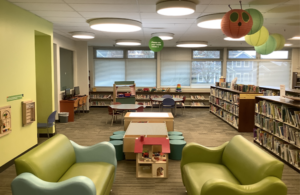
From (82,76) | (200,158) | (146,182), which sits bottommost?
(146,182)

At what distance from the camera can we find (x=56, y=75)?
30.9 ft

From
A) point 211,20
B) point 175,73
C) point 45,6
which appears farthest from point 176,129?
point 175,73

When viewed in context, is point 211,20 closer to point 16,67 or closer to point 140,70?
point 16,67

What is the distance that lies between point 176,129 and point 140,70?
6.33m

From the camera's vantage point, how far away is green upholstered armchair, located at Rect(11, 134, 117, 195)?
270 centimetres

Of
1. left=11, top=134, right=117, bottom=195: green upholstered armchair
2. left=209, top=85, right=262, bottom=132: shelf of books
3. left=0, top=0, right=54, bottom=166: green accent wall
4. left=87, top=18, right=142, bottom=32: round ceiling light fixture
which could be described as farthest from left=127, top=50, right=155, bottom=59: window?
left=11, top=134, right=117, bottom=195: green upholstered armchair

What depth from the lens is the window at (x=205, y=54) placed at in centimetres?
1416

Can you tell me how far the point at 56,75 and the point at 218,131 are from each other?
6.02 metres

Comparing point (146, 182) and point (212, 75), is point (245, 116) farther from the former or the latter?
point (212, 75)

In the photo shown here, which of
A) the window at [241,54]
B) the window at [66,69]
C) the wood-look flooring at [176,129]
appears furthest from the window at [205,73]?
the window at [66,69]

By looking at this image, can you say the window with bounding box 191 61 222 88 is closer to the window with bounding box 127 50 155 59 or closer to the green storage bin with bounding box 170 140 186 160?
the window with bounding box 127 50 155 59

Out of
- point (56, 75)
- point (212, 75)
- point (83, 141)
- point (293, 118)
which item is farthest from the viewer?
point (212, 75)

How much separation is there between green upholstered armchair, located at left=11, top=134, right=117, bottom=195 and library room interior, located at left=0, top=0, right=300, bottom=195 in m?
Answer: 0.01

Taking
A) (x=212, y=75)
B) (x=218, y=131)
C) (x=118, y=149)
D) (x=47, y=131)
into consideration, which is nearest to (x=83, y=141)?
(x=47, y=131)
